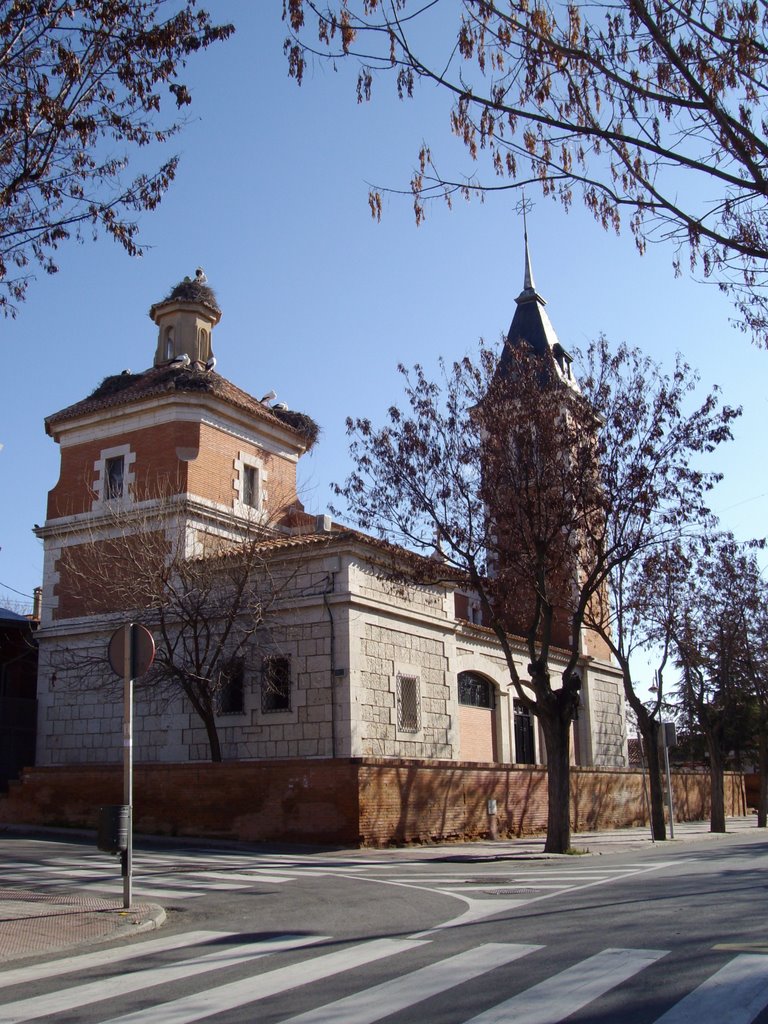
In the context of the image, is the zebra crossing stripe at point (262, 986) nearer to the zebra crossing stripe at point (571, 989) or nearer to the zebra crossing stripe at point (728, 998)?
the zebra crossing stripe at point (571, 989)

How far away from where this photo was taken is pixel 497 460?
1997 cm

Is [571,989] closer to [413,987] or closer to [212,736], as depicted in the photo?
[413,987]

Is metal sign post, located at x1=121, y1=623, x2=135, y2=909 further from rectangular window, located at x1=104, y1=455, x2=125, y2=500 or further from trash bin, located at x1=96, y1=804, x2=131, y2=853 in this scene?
rectangular window, located at x1=104, y1=455, x2=125, y2=500

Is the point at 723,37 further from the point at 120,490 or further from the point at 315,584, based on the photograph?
the point at 120,490

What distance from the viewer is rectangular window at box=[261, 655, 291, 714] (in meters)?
23.3

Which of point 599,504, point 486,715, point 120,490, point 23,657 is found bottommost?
point 486,715

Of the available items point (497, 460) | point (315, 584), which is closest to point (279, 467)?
point (315, 584)

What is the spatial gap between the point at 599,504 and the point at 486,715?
11.5 meters

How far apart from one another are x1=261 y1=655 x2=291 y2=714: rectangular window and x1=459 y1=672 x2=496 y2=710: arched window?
21.4ft

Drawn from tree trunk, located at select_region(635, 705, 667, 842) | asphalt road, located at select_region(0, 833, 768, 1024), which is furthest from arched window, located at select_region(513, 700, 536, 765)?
asphalt road, located at select_region(0, 833, 768, 1024)

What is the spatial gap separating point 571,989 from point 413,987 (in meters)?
1.02

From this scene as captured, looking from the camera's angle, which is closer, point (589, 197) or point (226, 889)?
point (589, 197)

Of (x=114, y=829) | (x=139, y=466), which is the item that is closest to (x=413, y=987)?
(x=114, y=829)

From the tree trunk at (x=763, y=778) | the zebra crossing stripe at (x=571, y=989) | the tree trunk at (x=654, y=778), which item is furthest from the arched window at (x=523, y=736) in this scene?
the zebra crossing stripe at (x=571, y=989)
